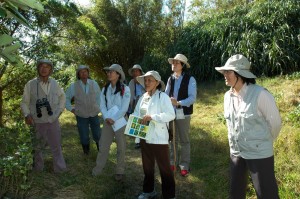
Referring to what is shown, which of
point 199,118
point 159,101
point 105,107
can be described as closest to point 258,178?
point 159,101

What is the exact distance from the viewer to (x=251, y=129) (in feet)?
9.93

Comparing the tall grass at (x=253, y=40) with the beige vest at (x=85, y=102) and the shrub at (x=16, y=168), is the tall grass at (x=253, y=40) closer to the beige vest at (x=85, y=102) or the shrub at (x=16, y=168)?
the beige vest at (x=85, y=102)

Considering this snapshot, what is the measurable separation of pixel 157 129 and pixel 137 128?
0.27 m

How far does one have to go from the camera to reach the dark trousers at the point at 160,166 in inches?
158

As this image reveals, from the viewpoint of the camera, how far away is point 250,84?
312 cm

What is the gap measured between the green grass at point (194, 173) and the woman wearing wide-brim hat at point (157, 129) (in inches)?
22.3

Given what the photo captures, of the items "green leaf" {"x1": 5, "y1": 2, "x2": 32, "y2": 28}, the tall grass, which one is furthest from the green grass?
"green leaf" {"x1": 5, "y1": 2, "x2": 32, "y2": 28}

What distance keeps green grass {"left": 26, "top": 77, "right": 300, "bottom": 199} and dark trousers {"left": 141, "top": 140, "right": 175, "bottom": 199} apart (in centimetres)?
40

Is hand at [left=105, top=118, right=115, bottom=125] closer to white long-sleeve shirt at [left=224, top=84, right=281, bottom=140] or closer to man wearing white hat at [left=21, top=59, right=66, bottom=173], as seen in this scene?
man wearing white hat at [left=21, top=59, right=66, bottom=173]

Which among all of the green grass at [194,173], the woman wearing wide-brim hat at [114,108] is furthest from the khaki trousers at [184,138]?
the woman wearing wide-brim hat at [114,108]

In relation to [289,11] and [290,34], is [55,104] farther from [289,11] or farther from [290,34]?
[289,11]

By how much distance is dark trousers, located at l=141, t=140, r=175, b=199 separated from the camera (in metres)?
4.02

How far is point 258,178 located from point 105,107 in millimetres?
2634

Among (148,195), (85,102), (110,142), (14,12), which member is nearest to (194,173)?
(148,195)
